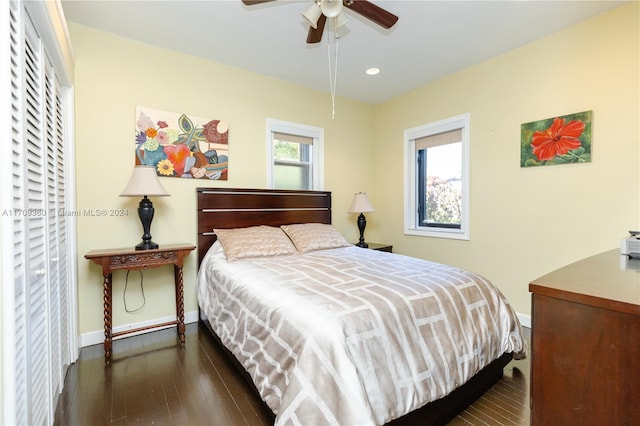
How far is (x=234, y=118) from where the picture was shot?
322cm

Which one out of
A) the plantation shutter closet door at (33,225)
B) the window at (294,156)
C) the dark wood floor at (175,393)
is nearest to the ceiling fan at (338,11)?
the plantation shutter closet door at (33,225)

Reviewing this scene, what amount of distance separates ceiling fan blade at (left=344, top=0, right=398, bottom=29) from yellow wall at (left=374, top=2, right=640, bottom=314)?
1704 mm

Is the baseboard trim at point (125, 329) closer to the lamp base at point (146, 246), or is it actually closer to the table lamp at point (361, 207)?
the lamp base at point (146, 246)

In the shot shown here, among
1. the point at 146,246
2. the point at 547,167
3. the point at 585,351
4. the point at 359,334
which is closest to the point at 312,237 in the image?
the point at 146,246

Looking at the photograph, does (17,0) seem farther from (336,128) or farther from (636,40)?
(636,40)

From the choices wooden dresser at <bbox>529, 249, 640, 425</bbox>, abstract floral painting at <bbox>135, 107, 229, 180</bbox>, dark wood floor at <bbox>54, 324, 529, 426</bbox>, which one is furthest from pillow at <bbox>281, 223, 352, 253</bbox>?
wooden dresser at <bbox>529, 249, 640, 425</bbox>

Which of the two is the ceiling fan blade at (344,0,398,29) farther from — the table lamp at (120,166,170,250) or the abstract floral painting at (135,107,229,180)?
the table lamp at (120,166,170,250)

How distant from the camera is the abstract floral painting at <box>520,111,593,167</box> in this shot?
8.04 feet

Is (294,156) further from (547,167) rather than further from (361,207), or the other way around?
(547,167)

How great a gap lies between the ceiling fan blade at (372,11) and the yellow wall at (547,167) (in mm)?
1704

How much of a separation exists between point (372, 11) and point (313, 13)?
378mm

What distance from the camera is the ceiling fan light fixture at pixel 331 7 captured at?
5.74 ft

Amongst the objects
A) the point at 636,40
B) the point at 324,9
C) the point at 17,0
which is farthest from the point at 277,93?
the point at 636,40

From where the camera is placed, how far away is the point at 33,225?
1.33 metres
